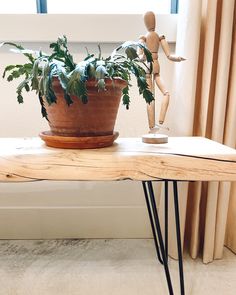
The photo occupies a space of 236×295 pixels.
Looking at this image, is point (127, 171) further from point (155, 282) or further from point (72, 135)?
point (155, 282)

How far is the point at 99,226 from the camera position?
1338mm

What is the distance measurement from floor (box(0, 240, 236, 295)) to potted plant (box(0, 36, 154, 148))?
0.57 metres

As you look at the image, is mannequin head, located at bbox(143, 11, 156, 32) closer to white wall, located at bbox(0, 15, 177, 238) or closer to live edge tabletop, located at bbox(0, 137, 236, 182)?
white wall, located at bbox(0, 15, 177, 238)

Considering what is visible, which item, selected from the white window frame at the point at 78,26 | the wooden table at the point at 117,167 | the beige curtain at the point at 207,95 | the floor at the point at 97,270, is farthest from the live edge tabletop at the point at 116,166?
the white window frame at the point at 78,26

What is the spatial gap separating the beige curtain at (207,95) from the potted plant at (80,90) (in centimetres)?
35

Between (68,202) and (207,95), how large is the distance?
81cm

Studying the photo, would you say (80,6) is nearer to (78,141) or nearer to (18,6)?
(18,6)

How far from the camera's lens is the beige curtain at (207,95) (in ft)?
3.37

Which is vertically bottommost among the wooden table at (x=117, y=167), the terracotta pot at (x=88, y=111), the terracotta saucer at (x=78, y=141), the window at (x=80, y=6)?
the wooden table at (x=117, y=167)

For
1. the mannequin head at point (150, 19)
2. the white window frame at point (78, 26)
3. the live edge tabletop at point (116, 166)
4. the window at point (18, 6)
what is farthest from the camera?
the window at point (18, 6)

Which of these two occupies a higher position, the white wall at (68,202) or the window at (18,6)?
the window at (18,6)

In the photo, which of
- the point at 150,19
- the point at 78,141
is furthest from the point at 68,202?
the point at 150,19

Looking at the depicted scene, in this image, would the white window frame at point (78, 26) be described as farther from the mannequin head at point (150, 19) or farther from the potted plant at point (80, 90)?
the potted plant at point (80, 90)

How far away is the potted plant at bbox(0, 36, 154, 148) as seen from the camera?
0.69m
